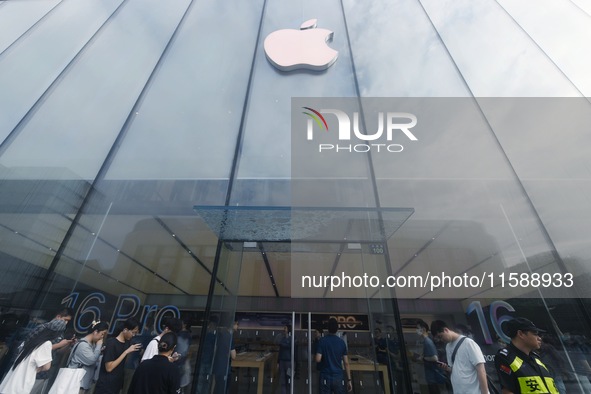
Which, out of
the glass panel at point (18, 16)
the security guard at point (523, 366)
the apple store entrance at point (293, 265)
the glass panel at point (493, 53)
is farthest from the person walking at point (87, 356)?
the glass panel at point (493, 53)

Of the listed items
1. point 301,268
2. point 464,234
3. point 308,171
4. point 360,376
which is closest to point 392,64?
point 308,171

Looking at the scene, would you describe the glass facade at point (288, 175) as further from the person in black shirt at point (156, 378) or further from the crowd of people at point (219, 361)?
the person in black shirt at point (156, 378)

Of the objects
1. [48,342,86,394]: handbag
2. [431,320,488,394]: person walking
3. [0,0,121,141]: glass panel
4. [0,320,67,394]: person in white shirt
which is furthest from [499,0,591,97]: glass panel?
[0,0,121,141]: glass panel

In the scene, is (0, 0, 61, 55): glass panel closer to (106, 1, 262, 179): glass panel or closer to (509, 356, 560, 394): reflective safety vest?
(106, 1, 262, 179): glass panel

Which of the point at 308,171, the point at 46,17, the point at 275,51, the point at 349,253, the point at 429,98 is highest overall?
the point at 46,17

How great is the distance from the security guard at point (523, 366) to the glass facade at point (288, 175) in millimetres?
1147

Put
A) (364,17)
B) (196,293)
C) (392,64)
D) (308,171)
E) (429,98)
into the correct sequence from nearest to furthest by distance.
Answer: (196,293) < (308,171) < (429,98) < (392,64) < (364,17)

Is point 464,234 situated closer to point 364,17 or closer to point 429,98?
point 429,98

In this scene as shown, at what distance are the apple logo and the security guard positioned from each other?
19.0 feet

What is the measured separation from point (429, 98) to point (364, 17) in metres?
3.24

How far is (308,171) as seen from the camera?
15.6 feet

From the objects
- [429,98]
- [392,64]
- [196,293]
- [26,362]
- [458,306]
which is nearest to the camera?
[26,362]

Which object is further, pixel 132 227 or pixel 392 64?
pixel 392 64

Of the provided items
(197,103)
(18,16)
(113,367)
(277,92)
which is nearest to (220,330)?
(113,367)
